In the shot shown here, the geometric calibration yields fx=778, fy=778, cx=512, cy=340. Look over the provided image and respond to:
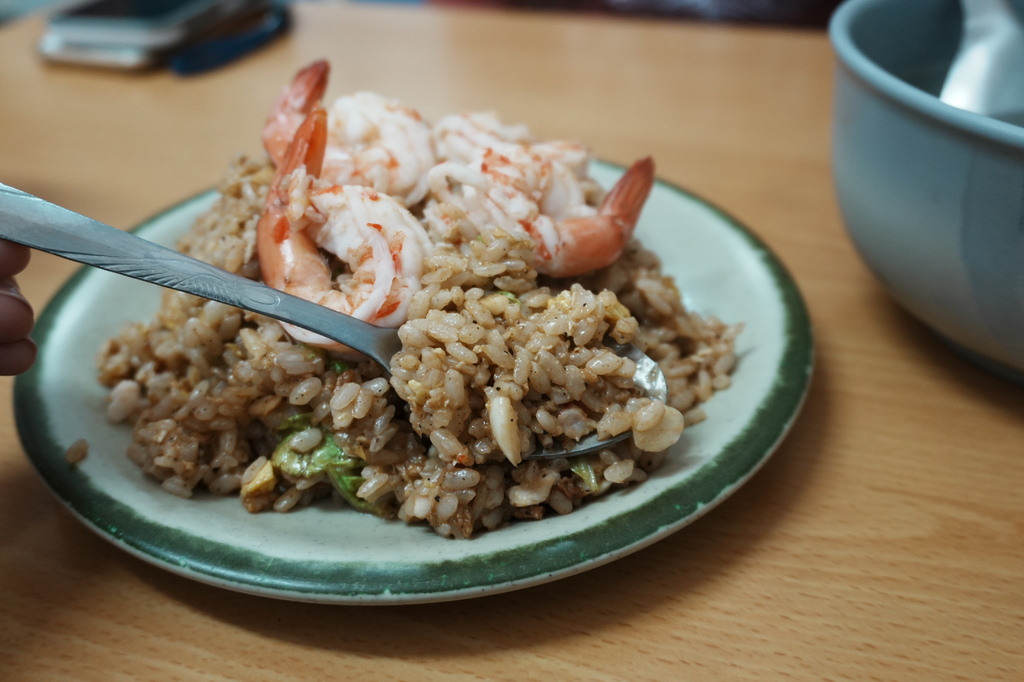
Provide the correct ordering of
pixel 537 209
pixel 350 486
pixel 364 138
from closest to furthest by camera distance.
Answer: pixel 350 486 < pixel 537 209 < pixel 364 138

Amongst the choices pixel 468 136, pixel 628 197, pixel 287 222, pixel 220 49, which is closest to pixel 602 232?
pixel 628 197

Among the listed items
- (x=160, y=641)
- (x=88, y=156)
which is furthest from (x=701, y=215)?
(x=88, y=156)

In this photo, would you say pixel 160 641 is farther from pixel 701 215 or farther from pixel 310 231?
pixel 701 215

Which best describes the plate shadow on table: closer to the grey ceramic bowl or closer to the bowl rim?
the grey ceramic bowl

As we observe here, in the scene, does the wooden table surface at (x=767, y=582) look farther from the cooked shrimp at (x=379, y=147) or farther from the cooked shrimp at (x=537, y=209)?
the cooked shrimp at (x=379, y=147)

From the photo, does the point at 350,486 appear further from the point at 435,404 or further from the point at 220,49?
the point at 220,49

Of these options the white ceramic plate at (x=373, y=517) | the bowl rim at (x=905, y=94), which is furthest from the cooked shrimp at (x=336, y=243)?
the bowl rim at (x=905, y=94)
